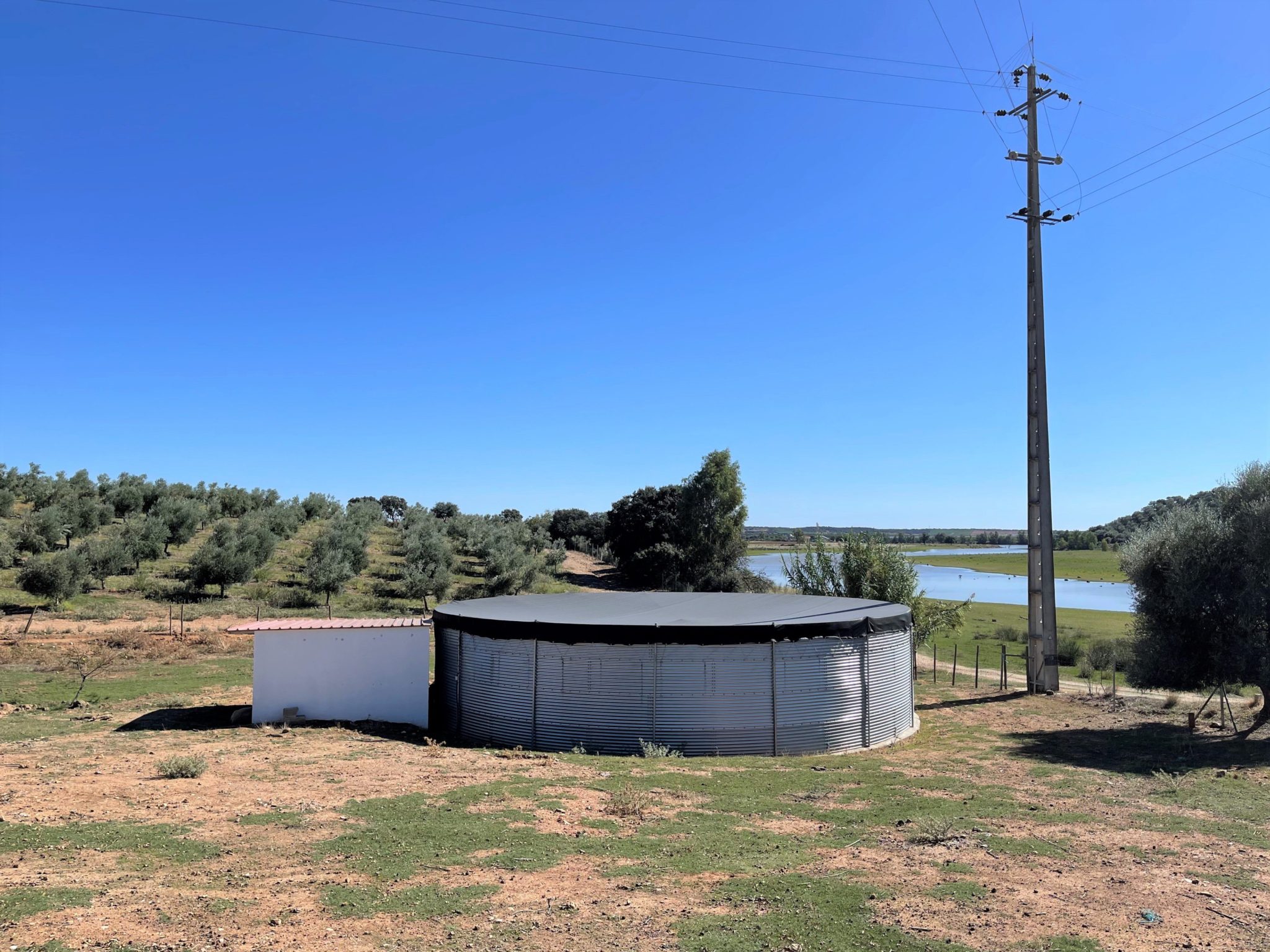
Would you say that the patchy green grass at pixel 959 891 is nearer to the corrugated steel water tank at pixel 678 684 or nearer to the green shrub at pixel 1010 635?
the corrugated steel water tank at pixel 678 684

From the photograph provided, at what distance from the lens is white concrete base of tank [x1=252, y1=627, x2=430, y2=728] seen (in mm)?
17766

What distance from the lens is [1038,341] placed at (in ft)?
87.8

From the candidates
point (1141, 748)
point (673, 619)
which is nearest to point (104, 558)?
point (673, 619)

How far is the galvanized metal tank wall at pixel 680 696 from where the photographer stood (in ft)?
53.0

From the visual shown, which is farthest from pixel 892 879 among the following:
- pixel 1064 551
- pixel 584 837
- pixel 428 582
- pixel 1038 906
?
pixel 1064 551

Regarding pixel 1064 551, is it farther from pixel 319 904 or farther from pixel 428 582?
pixel 319 904

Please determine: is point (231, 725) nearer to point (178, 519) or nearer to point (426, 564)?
point (426, 564)

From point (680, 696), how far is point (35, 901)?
11049 mm

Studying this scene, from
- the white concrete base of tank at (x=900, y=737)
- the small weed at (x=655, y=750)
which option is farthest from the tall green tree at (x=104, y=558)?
the white concrete base of tank at (x=900, y=737)

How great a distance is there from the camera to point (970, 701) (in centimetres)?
2430

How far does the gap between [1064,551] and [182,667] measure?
6800 inches

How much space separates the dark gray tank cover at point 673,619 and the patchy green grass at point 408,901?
8.60m

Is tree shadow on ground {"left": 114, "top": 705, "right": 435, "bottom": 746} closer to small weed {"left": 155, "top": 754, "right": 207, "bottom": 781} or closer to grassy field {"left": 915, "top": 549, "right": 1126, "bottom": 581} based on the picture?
small weed {"left": 155, "top": 754, "right": 207, "bottom": 781}

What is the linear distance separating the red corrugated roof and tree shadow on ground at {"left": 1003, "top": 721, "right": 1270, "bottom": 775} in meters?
14.0
